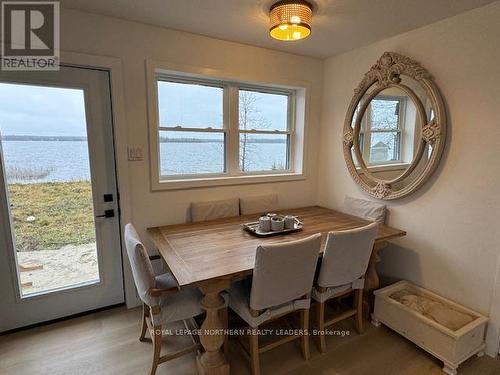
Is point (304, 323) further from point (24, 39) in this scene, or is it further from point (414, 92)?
point (24, 39)

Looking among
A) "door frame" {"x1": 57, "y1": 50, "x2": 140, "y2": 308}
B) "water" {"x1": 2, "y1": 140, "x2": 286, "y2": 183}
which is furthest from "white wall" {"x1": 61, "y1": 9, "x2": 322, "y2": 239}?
"water" {"x1": 2, "y1": 140, "x2": 286, "y2": 183}

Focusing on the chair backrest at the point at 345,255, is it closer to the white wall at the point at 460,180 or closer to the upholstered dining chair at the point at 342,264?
the upholstered dining chair at the point at 342,264

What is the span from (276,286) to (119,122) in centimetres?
172

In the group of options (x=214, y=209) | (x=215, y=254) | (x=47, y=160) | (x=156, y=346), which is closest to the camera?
(x=156, y=346)

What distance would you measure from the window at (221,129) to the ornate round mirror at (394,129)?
30.2 inches

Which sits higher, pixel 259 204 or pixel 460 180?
pixel 460 180

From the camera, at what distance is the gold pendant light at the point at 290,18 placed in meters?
1.72

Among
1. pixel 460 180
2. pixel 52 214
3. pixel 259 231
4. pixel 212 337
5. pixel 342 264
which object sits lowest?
pixel 212 337

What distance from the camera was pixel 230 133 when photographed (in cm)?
275

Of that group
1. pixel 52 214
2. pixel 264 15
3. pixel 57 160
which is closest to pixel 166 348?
pixel 52 214

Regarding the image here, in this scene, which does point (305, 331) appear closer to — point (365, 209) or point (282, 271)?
point (282, 271)

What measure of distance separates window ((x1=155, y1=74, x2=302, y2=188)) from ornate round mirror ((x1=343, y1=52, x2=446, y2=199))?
0.77 meters

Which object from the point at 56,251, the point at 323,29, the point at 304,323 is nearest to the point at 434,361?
the point at 304,323

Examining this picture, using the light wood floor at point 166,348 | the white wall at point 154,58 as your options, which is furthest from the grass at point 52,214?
the light wood floor at point 166,348
